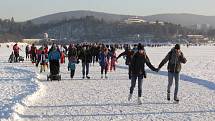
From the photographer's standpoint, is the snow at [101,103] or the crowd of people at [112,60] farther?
the crowd of people at [112,60]

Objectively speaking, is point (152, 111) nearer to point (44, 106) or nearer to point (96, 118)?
point (96, 118)

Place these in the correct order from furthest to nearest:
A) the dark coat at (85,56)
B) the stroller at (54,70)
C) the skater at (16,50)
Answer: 1. the skater at (16,50)
2. the dark coat at (85,56)
3. the stroller at (54,70)

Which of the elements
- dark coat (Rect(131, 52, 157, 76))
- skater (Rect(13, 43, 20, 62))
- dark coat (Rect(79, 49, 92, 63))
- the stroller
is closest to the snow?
dark coat (Rect(131, 52, 157, 76))

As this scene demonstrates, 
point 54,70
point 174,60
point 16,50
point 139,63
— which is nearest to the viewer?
point 139,63

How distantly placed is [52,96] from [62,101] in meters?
1.42

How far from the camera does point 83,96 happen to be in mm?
15789

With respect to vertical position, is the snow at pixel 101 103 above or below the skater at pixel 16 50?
above

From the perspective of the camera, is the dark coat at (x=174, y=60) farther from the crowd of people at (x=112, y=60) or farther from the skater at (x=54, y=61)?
the skater at (x=54, y=61)

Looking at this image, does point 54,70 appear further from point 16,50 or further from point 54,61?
point 16,50

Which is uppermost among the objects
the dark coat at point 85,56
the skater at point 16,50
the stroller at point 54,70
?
the dark coat at point 85,56

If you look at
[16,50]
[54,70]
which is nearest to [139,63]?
[54,70]

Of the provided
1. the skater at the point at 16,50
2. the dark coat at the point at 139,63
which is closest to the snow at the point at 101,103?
the dark coat at the point at 139,63

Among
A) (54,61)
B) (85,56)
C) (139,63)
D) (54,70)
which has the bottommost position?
(54,70)

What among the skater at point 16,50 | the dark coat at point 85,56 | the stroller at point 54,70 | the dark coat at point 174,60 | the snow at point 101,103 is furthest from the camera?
the skater at point 16,50
